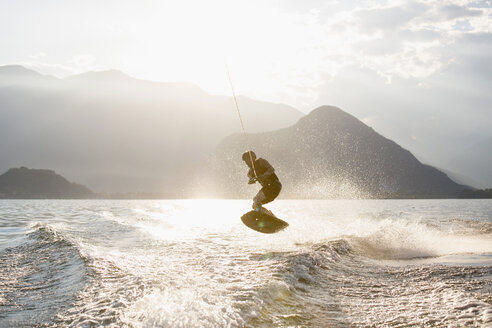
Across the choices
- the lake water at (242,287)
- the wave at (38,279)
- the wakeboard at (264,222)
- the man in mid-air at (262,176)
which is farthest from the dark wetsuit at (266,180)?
the wave at (38,279)

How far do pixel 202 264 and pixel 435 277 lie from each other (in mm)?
5597

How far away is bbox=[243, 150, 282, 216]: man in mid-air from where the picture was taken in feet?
46.0

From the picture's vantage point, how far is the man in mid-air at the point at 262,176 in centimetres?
1401

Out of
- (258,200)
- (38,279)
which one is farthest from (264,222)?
(38,279)

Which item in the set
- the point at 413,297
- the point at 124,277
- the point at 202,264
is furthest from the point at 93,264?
the point at 413,297

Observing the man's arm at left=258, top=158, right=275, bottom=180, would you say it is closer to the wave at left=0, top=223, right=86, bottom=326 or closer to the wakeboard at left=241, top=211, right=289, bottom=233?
the wakeboard at left=241, top=211, right=289, bottom=233

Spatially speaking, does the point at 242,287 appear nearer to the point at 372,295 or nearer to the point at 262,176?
the point at 372,295

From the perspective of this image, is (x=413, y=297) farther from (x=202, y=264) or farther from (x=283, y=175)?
(x=283, y=175)

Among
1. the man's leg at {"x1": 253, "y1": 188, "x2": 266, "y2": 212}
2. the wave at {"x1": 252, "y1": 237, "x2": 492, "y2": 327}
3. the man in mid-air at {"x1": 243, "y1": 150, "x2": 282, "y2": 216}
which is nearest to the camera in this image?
the wave at {"x1": 252, "y1": 237, "x2": 492, "y2": 327}

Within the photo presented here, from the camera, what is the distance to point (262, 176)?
13.9m

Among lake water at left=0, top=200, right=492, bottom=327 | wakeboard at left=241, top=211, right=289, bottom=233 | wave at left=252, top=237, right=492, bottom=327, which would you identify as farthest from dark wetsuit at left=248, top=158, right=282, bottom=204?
wave at left=252, top=237, right=492, bottom=327

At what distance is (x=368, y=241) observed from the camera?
51.7 ft

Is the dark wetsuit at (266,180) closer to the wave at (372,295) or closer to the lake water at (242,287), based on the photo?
the lake water at (242,287)

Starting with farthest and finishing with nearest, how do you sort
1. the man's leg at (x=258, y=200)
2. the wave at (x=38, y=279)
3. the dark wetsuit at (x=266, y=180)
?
the man's leg at (x=258, y=200) < the dark wetsuit at (x=266, y=180) < the wave at (x=38, y=279)
